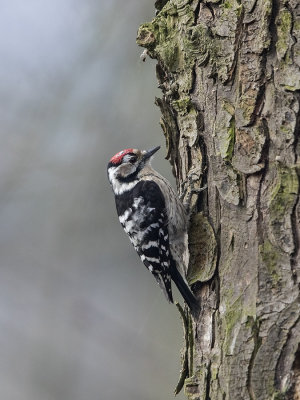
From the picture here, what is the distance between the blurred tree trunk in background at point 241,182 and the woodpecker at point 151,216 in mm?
552

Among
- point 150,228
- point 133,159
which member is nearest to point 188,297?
point 150,228

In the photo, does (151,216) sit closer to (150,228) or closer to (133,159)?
(150,228)

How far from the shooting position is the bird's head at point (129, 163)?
210 inches

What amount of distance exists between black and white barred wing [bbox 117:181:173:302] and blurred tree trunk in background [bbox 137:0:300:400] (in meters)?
0.82

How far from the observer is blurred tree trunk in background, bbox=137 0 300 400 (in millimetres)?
3182

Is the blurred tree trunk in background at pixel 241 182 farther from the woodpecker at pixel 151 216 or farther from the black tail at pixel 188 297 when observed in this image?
the woodpecker at pixel 151 216

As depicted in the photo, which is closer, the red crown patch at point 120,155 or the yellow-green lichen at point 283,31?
the yellow-green lichen at point 283,31

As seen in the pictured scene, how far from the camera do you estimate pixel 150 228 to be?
4.87 meters

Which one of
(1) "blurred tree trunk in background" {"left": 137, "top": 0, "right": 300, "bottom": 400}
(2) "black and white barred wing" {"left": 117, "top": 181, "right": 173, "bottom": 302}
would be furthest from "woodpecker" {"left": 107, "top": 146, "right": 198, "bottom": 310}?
(1) "blurred tree trunk in background" {"left": 137, "top": 0, "right": 300, "bottom": 400}

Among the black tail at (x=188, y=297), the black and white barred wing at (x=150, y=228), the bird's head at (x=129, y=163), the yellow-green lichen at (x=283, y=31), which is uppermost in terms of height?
the bird's head at (x=129, y=163)

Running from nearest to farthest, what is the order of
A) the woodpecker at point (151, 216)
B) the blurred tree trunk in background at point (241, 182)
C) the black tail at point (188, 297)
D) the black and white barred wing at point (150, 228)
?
the blurred tree trunk in background at point (241, 182) < the black tail at point (188, 297) < the woodpecker at point (151, 216) < the black and white barred wing at point (150, 228)

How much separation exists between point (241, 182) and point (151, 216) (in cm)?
152

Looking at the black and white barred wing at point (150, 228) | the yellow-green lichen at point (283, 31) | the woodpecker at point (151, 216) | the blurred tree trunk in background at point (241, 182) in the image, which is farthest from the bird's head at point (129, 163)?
the yellow-green lichen at point (283, 31)

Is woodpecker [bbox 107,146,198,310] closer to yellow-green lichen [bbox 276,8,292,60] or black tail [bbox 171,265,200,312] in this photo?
black tail [bbox 171,265,200,312]
